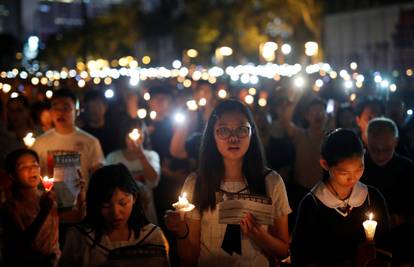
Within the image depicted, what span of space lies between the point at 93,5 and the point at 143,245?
8146 cm

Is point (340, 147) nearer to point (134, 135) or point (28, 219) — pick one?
point (28, 219)

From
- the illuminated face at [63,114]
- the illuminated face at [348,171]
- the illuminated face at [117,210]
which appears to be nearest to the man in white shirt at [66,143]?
the illuminated face at [63,114]

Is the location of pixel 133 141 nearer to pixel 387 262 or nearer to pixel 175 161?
pixel 175 161

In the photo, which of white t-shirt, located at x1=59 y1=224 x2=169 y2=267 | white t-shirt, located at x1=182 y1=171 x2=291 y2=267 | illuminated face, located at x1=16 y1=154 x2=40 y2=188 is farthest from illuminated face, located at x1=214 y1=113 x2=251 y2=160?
illuminated face, located at x1=16 y1=154 x2=40 y2=188

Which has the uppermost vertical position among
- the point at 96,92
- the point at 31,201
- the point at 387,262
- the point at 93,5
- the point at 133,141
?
the point at 93,5

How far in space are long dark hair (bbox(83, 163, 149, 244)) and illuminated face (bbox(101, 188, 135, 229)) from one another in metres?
0.02

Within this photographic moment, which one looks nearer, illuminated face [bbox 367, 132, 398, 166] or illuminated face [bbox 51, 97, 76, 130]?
illuminated face [bbox 367, 132, 398, 166]

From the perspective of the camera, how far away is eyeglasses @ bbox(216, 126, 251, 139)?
13.5ft

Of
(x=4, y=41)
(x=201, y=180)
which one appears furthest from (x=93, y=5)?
(x=201, y=180)

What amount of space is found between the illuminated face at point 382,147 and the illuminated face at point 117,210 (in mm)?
2401

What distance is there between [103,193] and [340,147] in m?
1.40

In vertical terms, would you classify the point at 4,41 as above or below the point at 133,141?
above

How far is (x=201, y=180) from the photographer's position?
412cm

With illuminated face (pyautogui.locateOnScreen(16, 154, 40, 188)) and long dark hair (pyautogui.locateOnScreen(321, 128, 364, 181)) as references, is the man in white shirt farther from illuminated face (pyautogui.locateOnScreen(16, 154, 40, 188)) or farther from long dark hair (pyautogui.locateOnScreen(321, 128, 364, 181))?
long dark hair (pyautogui.locateOnScreen(321, 128, 364, 181))
